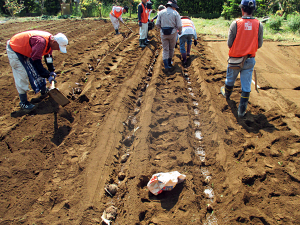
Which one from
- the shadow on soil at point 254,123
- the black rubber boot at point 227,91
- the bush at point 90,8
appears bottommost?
the shadow on soil at point 254,123

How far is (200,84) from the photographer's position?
5258mm

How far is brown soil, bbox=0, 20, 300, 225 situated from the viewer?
2.46 m

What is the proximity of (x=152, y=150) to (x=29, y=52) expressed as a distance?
2917 mm

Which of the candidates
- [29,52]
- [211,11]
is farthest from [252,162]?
[211,11]

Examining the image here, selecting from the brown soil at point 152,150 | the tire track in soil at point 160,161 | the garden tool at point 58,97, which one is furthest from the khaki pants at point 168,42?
the garden tool at point 58,97

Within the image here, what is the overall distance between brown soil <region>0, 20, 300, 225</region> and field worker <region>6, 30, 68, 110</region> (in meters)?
0.53

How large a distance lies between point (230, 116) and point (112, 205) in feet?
8.62

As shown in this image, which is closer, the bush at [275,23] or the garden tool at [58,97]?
the garden tool at [58,97]

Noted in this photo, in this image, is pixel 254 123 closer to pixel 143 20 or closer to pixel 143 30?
pixel 143 30

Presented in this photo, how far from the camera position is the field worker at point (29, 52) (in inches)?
151

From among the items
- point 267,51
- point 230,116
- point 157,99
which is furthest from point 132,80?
point 267,51

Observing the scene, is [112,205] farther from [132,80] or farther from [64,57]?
[64,57]

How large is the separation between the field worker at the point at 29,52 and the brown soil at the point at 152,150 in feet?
1.73

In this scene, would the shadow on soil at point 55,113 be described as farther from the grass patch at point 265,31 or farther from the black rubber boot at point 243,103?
the grass patch at point 265,31
